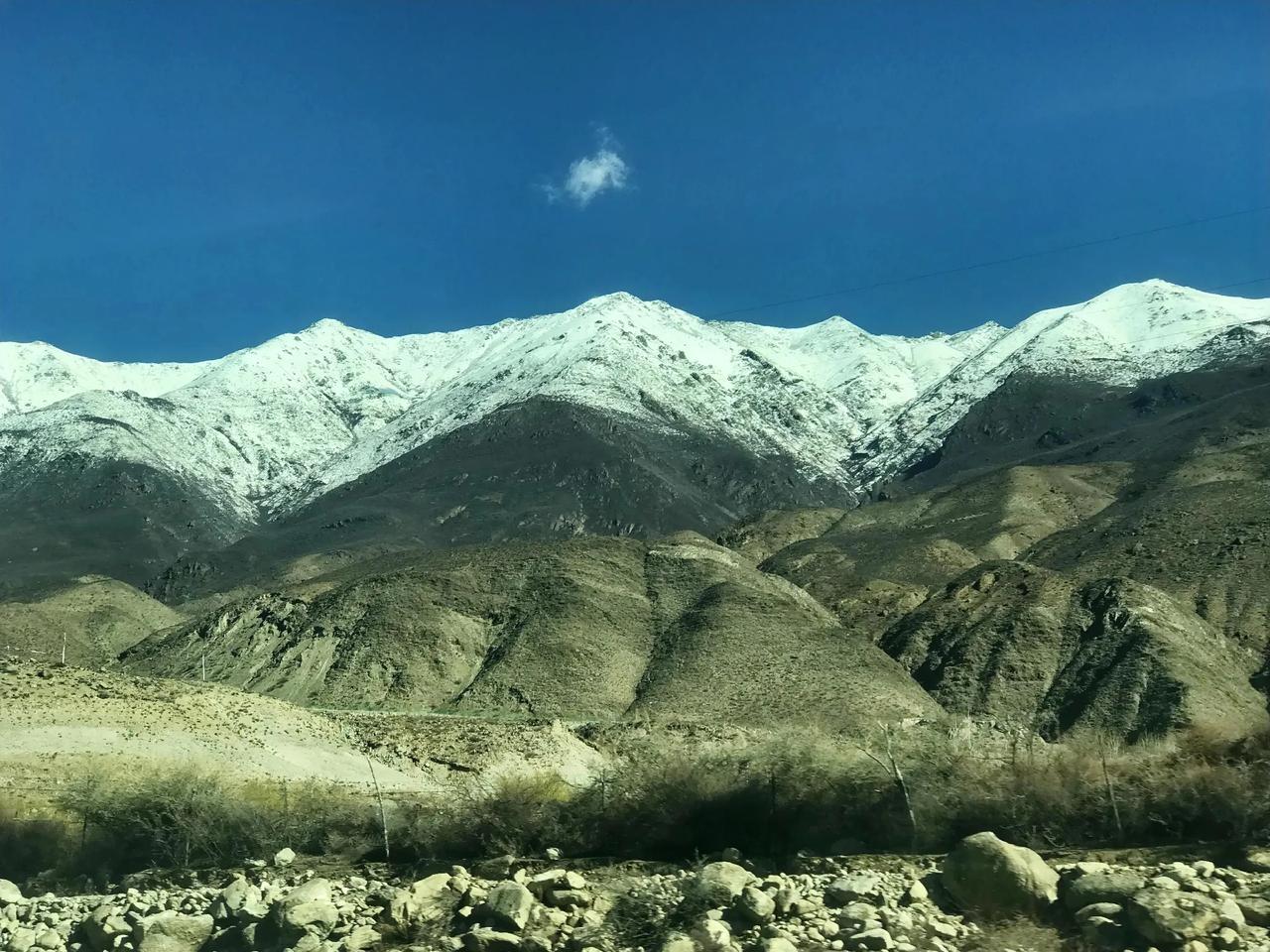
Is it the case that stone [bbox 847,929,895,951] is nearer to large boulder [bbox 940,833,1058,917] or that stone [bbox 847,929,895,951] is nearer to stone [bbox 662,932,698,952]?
large boulder [bbox 940,833,1058,917]

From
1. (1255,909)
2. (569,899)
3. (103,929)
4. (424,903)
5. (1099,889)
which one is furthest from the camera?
(103,929)

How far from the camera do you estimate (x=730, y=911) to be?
15.6 meters

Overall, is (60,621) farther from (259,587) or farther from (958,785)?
(958,785)

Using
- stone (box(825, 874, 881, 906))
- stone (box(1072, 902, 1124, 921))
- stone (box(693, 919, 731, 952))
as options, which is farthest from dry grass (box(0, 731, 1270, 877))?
stone (box(693, 919, 731, 952))

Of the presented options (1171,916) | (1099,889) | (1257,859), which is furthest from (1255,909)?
(1257,859)

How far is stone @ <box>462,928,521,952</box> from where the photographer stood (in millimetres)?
15477

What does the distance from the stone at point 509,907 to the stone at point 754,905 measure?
2.74 metres

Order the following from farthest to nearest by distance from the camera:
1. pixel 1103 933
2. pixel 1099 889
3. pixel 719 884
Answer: pixel 719 884 < pixel 1099 889 < pixel 1103 933

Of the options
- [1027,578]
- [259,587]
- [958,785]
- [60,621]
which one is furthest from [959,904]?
[259,587]

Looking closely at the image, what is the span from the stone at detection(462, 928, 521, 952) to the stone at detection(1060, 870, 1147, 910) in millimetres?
6937

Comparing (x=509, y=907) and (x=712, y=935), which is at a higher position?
(x=509, y=907)

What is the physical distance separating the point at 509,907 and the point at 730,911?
292 centimetres

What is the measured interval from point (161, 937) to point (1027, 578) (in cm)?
7144

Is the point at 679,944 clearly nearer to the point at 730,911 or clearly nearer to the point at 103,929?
the point at 730,911
